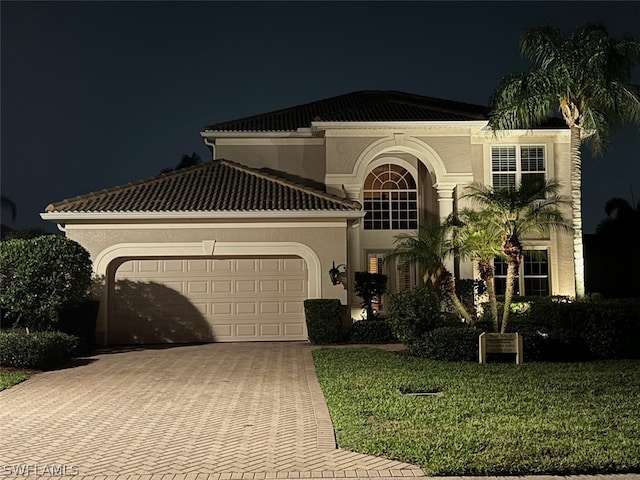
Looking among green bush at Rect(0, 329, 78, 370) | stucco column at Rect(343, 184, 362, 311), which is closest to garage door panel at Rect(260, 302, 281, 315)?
stucco column at Rect(343, 184, 362, 311)

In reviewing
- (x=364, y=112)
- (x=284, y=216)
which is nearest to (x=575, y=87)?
(x=364, y=112)

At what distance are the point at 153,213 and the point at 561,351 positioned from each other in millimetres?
10916

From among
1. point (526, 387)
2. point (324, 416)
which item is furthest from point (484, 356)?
point (324, 416)

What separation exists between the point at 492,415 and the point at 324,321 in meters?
9.34

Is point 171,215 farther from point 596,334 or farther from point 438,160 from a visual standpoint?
point 596,334

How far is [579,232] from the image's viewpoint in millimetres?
21219

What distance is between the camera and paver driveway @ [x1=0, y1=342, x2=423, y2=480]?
6543mm

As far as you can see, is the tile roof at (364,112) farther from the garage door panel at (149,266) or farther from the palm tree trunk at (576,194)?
the garage door panel at (149,266)

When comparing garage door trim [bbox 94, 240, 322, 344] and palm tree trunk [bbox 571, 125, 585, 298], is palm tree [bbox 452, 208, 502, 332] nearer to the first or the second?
garage door trim [bbox 94, 240, 322, 344]

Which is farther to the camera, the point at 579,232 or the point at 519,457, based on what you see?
the point at 579,232

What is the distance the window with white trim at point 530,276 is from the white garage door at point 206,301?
7770mm

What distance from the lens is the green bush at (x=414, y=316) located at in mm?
15156

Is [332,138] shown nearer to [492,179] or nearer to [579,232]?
[492,179]

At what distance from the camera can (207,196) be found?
19625mm
